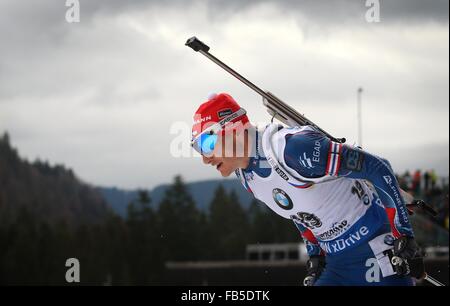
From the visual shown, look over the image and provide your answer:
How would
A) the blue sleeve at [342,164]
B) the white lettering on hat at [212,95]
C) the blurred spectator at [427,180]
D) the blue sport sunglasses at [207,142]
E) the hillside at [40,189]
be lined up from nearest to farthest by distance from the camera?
the blue sleeve at [342,164], the blue sport sunglasses at [207,142], the white lettering on hat at [212,95], the blurred spectator at [427,180], the hillside at [40,189]

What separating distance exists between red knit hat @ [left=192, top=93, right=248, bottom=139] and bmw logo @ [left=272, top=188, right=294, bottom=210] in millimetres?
538

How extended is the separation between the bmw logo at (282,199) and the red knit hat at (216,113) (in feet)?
1.76

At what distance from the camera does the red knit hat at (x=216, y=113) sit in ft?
17.4

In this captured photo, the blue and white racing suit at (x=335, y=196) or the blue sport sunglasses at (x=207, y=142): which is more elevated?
the blue sport sunglasses at (x=207, y=142)

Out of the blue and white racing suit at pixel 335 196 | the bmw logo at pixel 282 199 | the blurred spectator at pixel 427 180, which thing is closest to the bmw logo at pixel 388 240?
the blue and white racing suit at pixel 335 196

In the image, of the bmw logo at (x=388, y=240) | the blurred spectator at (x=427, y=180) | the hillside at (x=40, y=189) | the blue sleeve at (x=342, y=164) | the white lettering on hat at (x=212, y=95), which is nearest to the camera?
the blue sleeve at (x=342, y=164)

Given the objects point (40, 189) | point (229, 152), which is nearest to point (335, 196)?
point (229, 152)

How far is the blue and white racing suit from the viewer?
15.3 feet

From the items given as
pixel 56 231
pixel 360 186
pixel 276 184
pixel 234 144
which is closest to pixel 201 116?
pixel 234 144

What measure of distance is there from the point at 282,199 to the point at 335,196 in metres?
0.37

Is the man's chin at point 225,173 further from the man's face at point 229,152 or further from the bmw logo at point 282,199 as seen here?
the bmw logo at point 282,199

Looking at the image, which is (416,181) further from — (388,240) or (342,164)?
(342,164)

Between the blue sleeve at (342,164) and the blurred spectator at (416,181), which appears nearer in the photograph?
the blue sleeve at (342,164)
